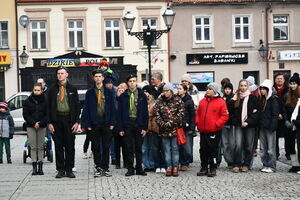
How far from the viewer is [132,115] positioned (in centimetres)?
1161

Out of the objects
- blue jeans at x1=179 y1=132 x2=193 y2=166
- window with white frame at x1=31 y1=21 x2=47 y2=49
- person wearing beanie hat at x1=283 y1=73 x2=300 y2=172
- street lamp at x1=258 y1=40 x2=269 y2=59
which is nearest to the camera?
person wearing beanie hat at x1=283 y1=73 x2=300 y2=172

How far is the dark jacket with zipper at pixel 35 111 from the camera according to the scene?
11789 millimetres

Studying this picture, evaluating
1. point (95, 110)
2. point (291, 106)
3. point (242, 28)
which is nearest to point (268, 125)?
point (291, 106)

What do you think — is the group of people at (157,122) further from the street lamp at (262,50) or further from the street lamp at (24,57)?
the street lamp at (262,50)

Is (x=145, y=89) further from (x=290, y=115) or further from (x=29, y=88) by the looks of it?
(x=29, y=88)

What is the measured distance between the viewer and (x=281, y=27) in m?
36.4

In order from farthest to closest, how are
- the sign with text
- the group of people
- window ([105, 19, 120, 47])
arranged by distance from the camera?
the sign with text < window ([105, 19, 120, 47]) < the group of people

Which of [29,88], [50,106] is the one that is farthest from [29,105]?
[29,88]

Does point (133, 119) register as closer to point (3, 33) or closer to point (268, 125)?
point (268, 125)

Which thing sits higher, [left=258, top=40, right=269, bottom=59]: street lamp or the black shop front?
[left=258, top=40, right=269, bottom=59]: street lamp

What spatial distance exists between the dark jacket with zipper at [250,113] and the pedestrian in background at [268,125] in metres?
0.14

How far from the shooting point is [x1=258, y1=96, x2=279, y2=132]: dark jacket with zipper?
462 inches

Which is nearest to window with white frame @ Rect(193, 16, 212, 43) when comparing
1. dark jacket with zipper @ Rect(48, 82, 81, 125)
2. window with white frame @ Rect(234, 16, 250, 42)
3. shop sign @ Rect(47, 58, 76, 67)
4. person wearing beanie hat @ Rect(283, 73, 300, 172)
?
window with white frame @ Rect(234, 16, 250, 42)

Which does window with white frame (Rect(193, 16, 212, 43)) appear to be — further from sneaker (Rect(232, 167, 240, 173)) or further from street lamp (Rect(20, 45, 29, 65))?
sneaker (Rect(232, 167, 240, 173))
